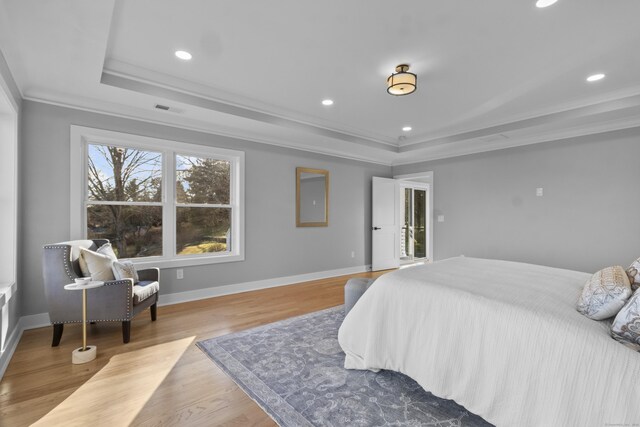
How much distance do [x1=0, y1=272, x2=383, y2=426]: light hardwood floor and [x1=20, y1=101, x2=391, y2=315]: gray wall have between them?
88 centimetres

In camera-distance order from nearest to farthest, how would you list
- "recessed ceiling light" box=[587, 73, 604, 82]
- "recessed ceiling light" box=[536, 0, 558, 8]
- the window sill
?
"recessed ceiling light" box=[536, 0, 558, 8] < "recessed ceiling light" box=[587, 73, 604, 82] < the window sill

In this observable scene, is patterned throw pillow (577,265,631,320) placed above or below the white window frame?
below

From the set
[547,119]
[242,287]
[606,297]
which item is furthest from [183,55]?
[547,119]

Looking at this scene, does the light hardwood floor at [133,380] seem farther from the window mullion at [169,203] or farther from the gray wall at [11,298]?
the window mullion at [169,203]

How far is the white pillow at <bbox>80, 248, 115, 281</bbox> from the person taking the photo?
2.88 m

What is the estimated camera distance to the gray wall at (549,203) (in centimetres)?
396

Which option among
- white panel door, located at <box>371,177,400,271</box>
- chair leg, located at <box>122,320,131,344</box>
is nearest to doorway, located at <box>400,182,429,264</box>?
white panel door, located at <box>371,177,400,271</box>

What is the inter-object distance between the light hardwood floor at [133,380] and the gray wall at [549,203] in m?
3.73

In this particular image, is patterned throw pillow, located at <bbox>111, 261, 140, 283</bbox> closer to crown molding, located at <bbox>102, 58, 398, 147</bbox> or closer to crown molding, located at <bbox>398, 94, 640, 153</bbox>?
crown molding, located at <bbox>102, 58, 398, 147</bbox>

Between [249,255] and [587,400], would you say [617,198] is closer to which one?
[587,400]

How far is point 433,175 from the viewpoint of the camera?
5.99 meters

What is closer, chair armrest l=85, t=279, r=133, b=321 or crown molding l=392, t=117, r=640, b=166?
chair armrest l=85, t=279, r=133, b=321

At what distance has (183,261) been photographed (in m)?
4.09

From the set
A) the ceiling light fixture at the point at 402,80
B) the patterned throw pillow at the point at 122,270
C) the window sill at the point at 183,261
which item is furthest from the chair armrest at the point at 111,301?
the ceiling light fixture at the point at 402,80
